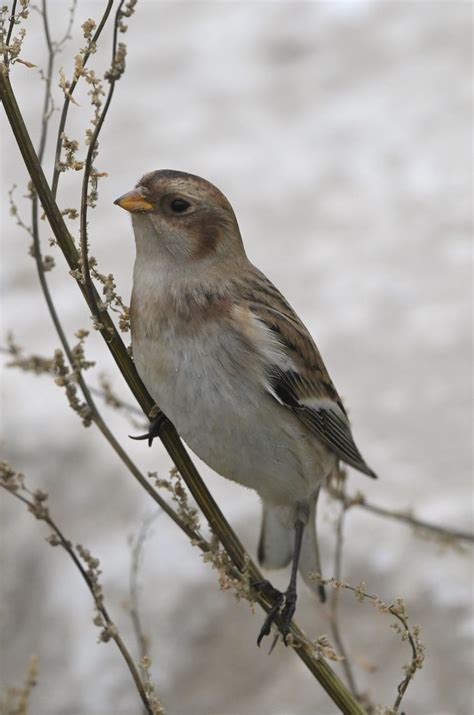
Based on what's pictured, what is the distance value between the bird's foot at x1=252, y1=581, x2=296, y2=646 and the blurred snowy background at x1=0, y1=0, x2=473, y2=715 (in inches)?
17.0

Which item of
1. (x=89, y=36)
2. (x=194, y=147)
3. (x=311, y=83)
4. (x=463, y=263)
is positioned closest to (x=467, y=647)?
(x=463, y=263)

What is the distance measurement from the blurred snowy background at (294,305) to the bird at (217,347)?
58 cm

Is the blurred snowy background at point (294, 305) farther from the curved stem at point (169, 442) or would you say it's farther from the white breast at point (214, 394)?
the curved stem at point (169, 442)

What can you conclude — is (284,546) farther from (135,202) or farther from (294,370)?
(135,202)

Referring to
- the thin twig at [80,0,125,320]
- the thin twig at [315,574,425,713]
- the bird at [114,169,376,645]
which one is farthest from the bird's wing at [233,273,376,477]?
the thin twig at [315,574,425,713]

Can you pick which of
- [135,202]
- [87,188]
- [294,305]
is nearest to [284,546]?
[135,202]

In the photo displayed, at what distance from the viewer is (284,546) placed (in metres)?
2.94

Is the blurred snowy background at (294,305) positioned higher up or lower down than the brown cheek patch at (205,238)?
higher up

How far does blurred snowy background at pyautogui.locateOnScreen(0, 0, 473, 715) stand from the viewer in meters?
3.80

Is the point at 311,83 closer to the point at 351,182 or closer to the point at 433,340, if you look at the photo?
the point at 351,182

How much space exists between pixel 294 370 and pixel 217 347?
0.87 ft

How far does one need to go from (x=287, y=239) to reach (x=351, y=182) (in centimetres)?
57

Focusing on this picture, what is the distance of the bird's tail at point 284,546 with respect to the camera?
2.87m

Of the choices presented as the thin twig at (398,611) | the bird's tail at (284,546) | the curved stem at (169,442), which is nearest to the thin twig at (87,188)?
the curved stem at (169,442)
